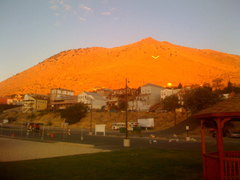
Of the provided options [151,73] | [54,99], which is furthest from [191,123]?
[151,73]

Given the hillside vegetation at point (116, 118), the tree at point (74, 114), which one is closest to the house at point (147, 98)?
the hillside vegetation at point (116, 118)

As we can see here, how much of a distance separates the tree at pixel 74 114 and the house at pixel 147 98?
2067cm

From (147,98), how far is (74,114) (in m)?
32.8

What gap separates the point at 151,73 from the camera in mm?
172750

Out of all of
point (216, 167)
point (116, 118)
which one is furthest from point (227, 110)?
point (116, 118)

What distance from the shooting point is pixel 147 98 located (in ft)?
319

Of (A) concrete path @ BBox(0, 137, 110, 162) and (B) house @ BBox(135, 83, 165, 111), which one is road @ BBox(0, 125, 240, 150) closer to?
(A) concrete path @ BBox(0, 137, 110, 162)

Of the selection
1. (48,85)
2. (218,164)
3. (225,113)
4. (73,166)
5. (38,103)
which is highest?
(48,85)

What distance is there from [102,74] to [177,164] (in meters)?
171

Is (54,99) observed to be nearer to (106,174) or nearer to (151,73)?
(151,73)

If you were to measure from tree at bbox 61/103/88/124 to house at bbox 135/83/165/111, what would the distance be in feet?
67.8

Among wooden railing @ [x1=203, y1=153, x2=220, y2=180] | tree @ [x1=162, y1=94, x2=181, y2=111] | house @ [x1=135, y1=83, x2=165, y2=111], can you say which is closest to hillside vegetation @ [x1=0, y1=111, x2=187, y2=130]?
tree @ [x1=162, y1=94, x2=181, y2=111]

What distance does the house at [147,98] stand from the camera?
303 feet

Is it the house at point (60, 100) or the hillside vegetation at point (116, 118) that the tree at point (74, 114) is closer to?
the hillside vegetation at point (116, 118)
